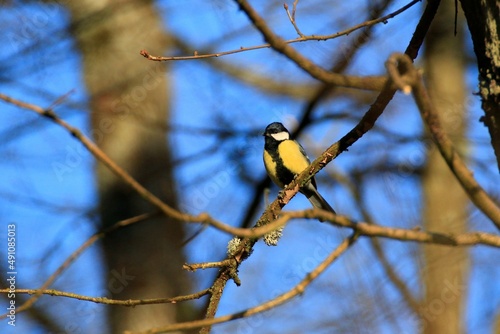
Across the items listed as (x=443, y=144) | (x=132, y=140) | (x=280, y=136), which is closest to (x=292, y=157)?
(x=280, y=136)

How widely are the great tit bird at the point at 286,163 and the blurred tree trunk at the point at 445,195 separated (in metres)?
0.79

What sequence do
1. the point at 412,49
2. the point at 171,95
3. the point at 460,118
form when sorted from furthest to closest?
the point at 460,118 → the point at 171,95 → the point at 412,49

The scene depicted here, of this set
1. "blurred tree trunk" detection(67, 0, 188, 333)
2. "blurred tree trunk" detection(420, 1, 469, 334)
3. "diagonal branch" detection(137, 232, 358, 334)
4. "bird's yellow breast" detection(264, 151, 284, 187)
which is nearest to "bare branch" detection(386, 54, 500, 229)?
"diagonal branch" detection(137, 232, 358, 334)

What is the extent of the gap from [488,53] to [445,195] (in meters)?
4.41

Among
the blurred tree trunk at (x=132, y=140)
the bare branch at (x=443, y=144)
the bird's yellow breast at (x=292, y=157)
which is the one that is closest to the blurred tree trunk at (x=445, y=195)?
the bird's yellow breast at (x=292, y=157)

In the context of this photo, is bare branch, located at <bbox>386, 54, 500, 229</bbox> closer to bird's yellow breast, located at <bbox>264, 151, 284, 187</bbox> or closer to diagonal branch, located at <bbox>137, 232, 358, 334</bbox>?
diagonal branch, located at <bbox>137, 232, 358, 334</bbox>

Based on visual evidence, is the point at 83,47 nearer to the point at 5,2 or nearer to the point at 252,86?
the point at 5,2

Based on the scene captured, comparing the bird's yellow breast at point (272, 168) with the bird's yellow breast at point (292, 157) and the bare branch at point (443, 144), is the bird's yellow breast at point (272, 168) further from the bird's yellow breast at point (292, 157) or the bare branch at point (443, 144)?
the bare branch at point (443, 144)

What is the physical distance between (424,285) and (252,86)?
338cm

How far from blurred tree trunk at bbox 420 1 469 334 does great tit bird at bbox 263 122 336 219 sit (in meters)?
0.79

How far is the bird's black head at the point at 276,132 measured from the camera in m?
4.04

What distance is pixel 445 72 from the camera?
6.58 m

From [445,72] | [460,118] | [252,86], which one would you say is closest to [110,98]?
[252,86]

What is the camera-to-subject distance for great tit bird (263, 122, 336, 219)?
12.3 ft
